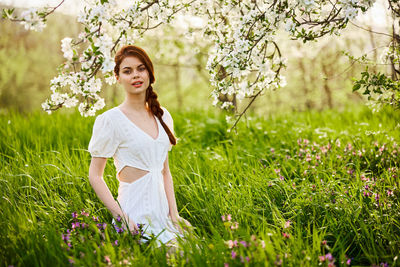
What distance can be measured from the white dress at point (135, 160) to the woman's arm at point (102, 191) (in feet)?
0.21

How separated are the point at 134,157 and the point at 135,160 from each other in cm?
2

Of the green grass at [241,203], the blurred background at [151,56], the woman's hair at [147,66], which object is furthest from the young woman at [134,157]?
the blurred background at [151,56]

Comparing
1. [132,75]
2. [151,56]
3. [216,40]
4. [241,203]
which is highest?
[151,56]

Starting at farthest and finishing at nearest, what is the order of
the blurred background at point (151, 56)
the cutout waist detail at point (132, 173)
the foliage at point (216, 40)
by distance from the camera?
the blurred background at point (151, 56), the cutout waist detail at point (132, 173), the foliage at point (216, 40)

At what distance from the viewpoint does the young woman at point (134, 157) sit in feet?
8.25

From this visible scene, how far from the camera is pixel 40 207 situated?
2.90 meters

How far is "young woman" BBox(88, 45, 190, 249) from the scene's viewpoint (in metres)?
2.52

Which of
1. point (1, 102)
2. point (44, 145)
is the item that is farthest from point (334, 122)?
point (1, 102)

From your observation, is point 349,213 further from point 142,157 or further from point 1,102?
point 1,102

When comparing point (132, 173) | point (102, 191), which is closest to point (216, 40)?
point (132, 173)

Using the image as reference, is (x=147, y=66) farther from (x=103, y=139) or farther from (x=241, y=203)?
(x=241, y=203)

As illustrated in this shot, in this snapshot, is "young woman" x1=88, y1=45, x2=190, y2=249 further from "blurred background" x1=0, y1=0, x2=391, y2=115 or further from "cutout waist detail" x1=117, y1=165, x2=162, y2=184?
"blurred background" x1=0, y1=0, x2=391, y2=115

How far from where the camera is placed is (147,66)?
2.71m

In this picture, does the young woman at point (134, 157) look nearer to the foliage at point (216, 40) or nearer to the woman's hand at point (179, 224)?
the woman's hand at point (179, 224)
